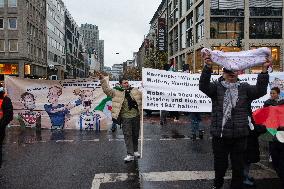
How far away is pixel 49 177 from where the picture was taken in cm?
→ 748

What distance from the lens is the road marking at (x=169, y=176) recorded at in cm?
714

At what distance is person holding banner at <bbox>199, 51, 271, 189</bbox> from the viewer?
5609mm

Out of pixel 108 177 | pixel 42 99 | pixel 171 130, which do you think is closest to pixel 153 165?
pixel 108 177

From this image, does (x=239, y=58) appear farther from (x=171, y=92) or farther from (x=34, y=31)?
Result: (x=34, y=31)

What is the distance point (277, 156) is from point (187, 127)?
9068 mm

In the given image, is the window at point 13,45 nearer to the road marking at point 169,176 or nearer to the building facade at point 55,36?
the building facade at point 55,36

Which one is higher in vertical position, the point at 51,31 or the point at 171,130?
the point at 51,31

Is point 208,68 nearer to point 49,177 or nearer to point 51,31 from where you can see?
point 49,177

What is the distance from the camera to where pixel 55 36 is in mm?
93312

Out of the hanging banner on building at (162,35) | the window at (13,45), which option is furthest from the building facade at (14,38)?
the hanging banner on building at (162,35)

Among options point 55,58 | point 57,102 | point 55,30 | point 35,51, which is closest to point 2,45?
point 35,51

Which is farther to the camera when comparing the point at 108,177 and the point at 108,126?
the point at 108,126

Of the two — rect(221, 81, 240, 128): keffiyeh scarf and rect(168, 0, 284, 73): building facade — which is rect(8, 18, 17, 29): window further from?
rect(221, 81, 240, 128): keffiyeh scarf

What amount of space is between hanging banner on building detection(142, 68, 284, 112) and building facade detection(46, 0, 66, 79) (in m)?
75.5
